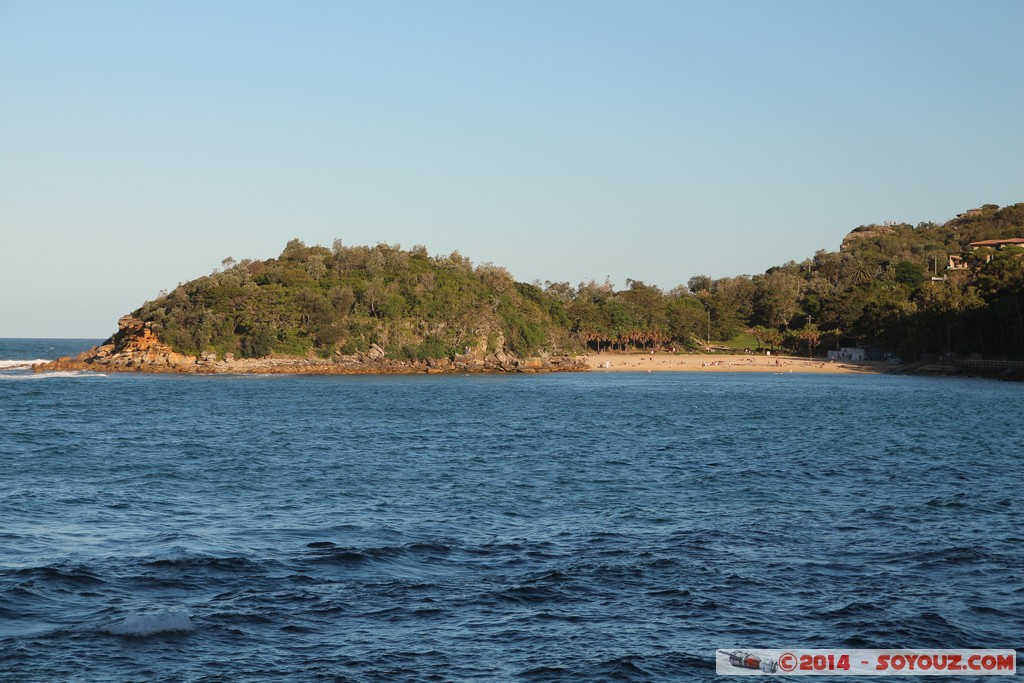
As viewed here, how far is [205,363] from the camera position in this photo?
12475 cm

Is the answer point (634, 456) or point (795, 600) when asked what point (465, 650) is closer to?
point (795, 600)

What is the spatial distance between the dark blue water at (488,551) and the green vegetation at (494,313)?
7683 centimetres

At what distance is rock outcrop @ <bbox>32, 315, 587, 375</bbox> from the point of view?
124250mm

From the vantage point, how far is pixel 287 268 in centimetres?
15050

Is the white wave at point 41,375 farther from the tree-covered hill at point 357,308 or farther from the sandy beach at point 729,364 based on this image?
the sandy beach at point 729,364

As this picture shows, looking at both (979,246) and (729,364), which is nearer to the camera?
(729,364)

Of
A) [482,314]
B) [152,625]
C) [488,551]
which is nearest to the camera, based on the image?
[152,625]

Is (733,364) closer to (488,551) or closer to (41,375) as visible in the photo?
(41,375)

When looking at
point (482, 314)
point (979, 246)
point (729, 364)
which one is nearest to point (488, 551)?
point (482, 314)

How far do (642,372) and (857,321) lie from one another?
38.8 m

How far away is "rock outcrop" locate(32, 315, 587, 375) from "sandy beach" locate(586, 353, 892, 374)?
19.1 meters

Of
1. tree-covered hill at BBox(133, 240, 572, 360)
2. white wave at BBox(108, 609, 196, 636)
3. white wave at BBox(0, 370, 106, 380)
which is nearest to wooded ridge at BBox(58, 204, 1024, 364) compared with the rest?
tree-covered hill at BBox(133, 240, 572, 360)

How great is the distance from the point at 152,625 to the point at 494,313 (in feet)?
437

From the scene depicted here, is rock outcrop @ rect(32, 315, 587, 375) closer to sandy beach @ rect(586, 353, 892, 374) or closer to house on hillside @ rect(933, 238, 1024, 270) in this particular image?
sandy beach @ rect(586, 353, 892, 374)
